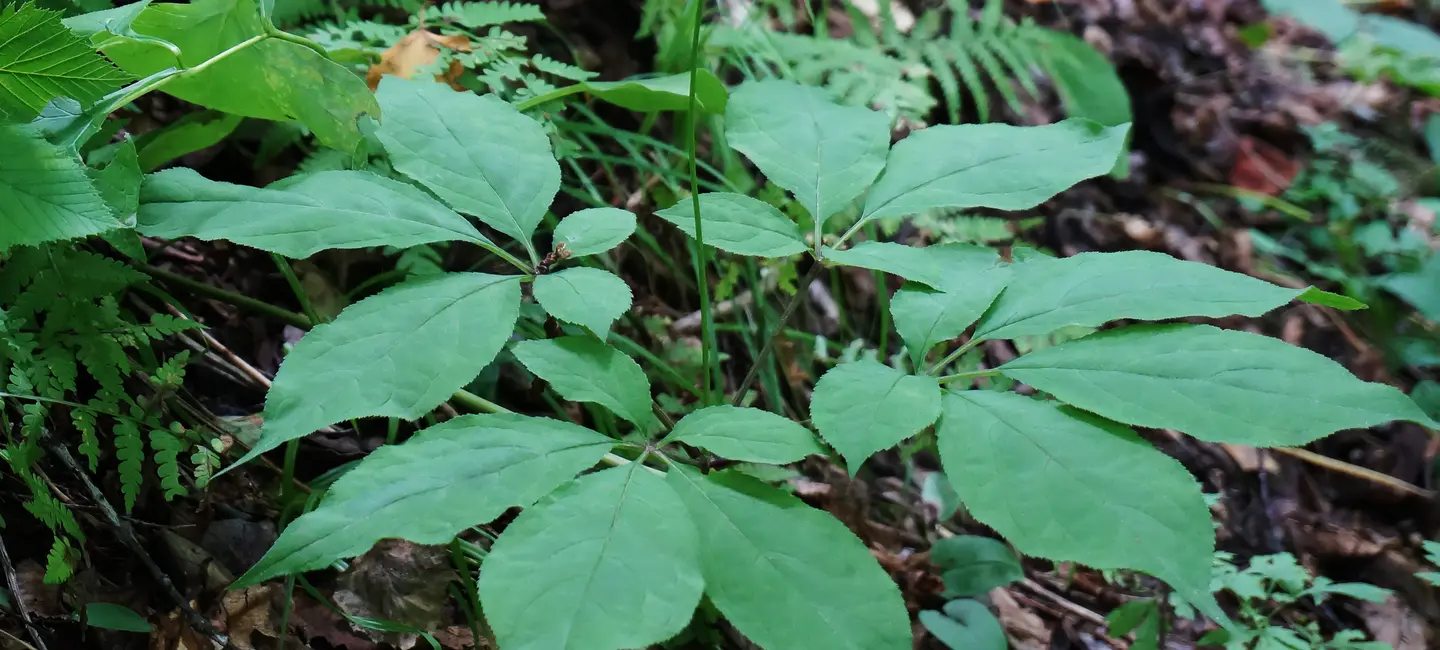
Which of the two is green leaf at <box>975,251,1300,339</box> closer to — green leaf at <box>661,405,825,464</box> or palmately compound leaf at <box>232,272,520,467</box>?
green leaf at <box>661,405,825,464</box>

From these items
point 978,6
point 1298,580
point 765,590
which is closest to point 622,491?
point 765,590

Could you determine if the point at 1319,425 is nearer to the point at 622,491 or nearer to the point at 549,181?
the point at 622,491

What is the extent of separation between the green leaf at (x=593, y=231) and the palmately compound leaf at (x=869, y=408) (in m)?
0.34

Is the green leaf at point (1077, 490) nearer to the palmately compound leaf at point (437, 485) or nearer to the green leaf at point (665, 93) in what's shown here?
the palmately compound leaf at point (437, 485)

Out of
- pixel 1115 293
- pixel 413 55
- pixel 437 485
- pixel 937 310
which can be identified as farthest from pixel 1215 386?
pixel 413 55

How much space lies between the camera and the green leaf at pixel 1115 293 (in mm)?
951

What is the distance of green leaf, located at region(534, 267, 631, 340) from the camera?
0.93 metres

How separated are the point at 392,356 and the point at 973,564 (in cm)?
113

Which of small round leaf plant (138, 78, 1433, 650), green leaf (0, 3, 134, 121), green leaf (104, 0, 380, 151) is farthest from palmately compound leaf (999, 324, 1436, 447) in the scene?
green leaf (0, 3, 134, 121)

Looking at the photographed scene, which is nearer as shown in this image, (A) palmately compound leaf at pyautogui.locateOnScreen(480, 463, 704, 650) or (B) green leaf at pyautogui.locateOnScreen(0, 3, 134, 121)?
(A) palmately compound leaf at pyautogui.locateOnScreen(480, 463, 704, 650)

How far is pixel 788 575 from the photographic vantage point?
752mm

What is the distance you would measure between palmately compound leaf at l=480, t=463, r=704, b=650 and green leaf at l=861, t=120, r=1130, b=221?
570 mm

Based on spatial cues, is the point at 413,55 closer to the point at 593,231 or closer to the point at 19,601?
the point at 593,231

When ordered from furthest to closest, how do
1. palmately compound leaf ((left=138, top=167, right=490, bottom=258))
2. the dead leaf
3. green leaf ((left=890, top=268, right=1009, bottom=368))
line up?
1. the dead leaf
2. green leaf ((left=890, top=268, right=1009, bottom=368))
3. palmately compound leaf ((left=138, top=167, right=490, bottom=258))
